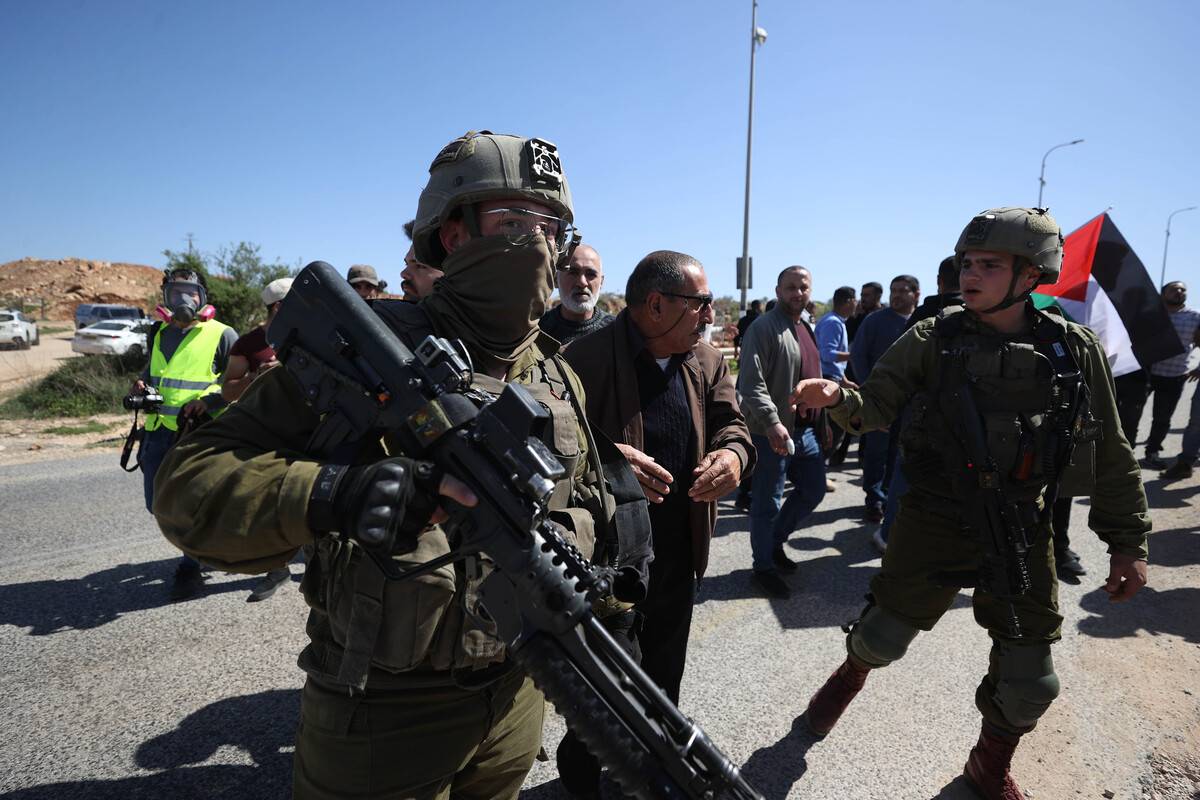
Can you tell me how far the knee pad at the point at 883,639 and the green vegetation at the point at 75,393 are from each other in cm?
1248

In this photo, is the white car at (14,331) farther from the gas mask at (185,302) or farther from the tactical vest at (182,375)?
the tactical vest at (182,375)

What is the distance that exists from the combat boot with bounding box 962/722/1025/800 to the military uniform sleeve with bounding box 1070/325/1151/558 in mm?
916

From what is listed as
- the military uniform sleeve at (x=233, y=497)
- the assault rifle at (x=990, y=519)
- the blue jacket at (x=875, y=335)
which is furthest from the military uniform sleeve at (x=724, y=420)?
the blue jacket at (x=875, y=335)

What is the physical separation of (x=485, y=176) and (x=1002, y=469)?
2345 millimetres

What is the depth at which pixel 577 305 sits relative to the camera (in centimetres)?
386

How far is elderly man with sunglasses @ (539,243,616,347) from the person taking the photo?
3814mm

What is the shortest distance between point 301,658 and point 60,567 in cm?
443

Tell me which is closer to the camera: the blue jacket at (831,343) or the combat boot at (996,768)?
the combat boot at (996,768)

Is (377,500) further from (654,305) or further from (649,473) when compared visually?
(654,305)

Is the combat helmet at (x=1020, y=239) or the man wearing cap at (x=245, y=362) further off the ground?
the combat helmet at (x=1020, y=239)

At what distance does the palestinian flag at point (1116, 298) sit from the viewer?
495 centimetres

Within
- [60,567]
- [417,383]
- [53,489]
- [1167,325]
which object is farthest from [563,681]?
[53,489]

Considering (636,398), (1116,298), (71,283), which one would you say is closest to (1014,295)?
(636,398)

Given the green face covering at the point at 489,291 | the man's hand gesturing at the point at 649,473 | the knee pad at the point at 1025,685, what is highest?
the green face covering at the point at 489,291
